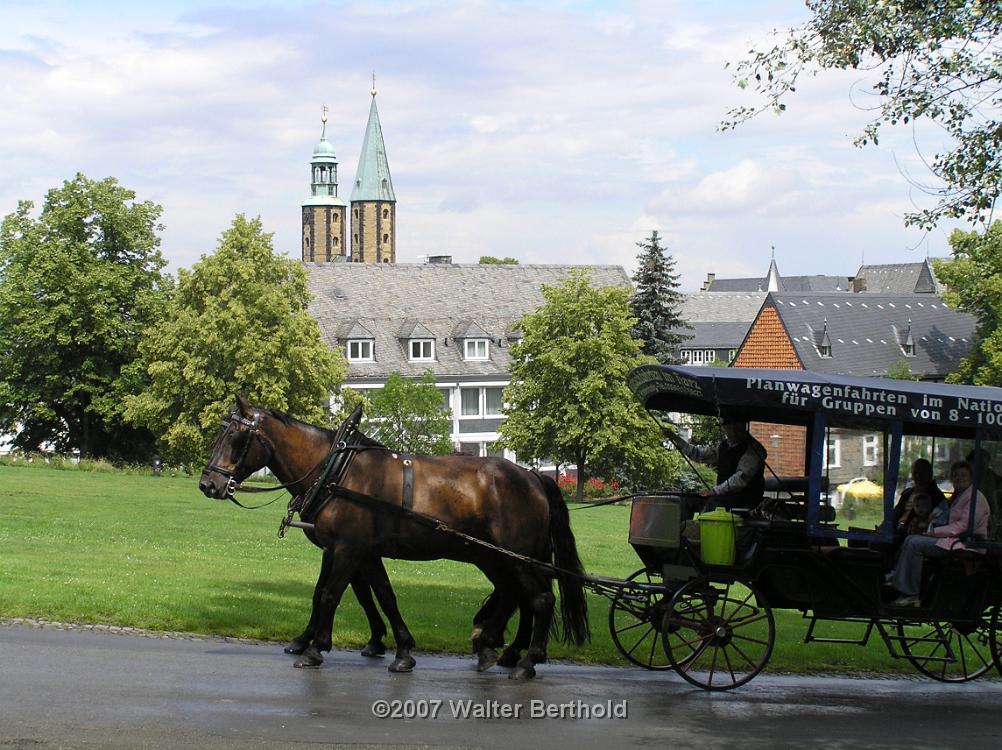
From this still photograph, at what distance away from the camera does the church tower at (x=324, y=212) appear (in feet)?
591

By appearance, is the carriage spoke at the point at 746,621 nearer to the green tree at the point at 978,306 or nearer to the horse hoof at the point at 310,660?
the horse hoof at the point at 310,660

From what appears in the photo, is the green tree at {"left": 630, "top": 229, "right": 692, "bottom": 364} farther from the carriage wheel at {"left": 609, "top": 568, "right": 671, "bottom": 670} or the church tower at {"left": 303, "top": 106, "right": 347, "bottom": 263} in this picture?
the church tower at {"left": 303, "top": 106, "right": 347, "bottom": 263}

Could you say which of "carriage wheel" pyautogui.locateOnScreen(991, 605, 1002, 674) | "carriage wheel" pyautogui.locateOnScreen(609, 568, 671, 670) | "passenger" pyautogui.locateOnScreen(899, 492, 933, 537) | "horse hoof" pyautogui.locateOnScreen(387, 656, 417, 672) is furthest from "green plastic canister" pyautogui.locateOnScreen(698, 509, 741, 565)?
"horse hoof" pyautogui.locateOnScreen(387, 656, 417, 672)

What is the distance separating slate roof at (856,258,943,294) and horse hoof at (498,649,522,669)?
437ft

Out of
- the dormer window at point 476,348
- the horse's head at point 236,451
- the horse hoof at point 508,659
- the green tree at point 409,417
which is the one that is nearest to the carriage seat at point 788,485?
the horse hoof at point 508,659

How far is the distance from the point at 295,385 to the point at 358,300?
28.5m

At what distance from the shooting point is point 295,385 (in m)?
55.5

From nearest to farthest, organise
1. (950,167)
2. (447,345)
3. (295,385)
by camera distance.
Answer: (950,167), (295,385), (447,345)

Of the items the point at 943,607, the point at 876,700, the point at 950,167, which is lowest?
the point at 876,700

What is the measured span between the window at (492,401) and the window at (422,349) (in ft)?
13.0

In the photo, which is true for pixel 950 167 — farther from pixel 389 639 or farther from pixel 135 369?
pixel 135 369

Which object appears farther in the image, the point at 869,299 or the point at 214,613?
the point at 869,299

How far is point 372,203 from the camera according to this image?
576ft

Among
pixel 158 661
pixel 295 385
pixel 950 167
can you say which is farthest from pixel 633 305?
pixel 158 661
